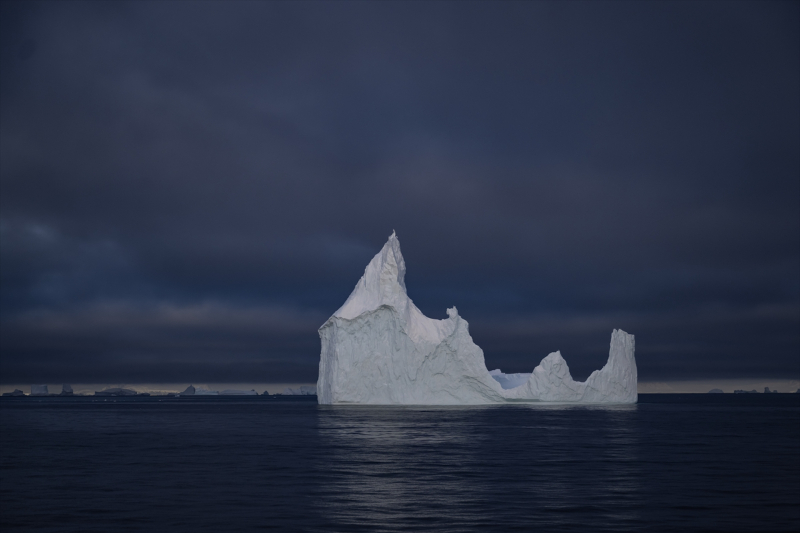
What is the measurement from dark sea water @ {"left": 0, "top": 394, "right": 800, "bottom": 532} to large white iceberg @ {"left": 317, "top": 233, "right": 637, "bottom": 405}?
29234 mm

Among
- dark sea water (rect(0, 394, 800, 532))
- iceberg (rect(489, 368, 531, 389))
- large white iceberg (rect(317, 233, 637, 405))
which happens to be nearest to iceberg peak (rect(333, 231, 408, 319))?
large white iceberg (rect(317, 233, 637, 405))

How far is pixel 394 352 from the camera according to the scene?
220ft

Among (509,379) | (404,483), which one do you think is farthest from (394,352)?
(404,483)

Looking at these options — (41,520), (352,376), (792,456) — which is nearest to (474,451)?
(792,456)

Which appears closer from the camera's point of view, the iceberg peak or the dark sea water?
the dark sea water

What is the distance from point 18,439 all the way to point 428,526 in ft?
111

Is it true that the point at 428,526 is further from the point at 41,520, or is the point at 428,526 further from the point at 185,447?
the point at 185,447

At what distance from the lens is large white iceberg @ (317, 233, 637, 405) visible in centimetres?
6619

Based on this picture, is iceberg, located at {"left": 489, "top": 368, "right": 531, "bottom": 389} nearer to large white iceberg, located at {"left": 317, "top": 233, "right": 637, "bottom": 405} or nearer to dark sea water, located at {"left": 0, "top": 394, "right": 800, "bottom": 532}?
large white iceberg, located at {"left": 317, "top": 233, "right": 637, "bottom": 405}

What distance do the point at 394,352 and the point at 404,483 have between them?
46.9 m

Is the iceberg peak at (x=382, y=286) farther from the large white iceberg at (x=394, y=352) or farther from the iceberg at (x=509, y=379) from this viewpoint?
the iceberg at (x=509, y=379)

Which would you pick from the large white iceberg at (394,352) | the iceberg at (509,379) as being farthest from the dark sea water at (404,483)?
the iceberg at (509,379)

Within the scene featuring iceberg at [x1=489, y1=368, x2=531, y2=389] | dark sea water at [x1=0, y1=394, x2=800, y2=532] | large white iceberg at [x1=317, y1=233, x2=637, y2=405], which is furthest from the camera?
iceberg at [x1=489, y1=368, x2=531, y2=389]

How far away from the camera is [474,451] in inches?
1141
